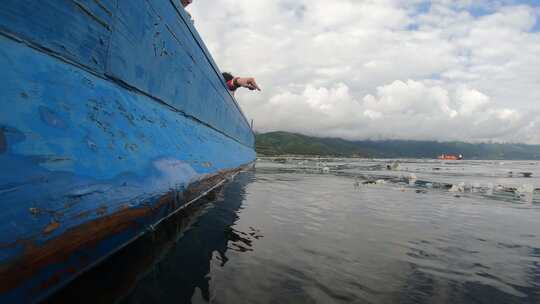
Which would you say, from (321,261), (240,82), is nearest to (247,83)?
(240,82)

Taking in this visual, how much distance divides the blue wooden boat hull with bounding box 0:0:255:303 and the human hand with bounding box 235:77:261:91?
40.4 feet

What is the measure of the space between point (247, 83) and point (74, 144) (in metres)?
14.9

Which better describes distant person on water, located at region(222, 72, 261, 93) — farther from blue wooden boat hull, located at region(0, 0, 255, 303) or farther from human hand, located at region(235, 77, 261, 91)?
blue wooden boat hull, located at region(0, 0, 255, 303)

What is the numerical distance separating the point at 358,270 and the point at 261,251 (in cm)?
95

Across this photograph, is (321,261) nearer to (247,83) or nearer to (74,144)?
(74,144)

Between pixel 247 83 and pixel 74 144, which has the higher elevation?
pixel 247 83

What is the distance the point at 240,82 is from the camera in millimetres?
Result: 16484

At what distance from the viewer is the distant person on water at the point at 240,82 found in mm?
16281

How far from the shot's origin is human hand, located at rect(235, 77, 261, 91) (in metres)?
16.3

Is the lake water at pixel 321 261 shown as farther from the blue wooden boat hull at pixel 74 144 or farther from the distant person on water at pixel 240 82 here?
the distant person on water at pixel 240 82

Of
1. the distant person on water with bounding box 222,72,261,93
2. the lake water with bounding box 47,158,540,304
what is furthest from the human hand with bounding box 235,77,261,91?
the lake water with bounding box 47,158,540,304

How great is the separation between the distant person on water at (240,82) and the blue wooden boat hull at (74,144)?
12.4m

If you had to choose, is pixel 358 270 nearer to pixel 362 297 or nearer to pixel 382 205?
pixel 362 297

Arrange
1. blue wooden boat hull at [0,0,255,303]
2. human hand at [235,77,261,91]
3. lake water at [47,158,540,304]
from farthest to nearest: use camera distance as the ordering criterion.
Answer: human hand at [235,77,261,91] < lake water at [47,158,540,304] < blue wooden boat hull at [0,0,255,303]
